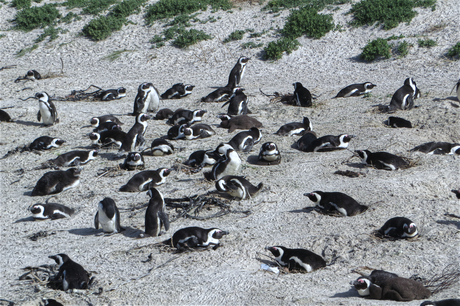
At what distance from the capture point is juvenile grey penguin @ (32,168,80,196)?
7855 mm

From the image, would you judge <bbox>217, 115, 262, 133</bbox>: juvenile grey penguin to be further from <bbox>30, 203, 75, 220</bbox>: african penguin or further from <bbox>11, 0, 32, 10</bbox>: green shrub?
<bbox>11, 0, 32, 10</bbox>: green shrub

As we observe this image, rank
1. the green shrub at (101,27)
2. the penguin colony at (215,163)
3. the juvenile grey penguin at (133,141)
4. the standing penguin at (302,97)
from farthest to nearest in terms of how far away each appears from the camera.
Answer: the green shrub at (101,27), the standing penguin at (302,97), the juvenile grey penguin at (133,141), the penguin colony at (215,163)

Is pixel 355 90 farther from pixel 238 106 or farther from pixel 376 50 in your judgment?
pixel 376 50

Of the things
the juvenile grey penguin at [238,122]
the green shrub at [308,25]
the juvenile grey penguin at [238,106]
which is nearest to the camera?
the juvenile grey penguin at [238,122]

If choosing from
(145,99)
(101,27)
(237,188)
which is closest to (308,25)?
(145,99)

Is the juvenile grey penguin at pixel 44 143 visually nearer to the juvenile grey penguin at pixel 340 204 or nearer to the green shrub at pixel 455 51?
the juvenile grey penguin at pixel 340 204

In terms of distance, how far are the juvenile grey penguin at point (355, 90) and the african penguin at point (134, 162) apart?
5340 mm

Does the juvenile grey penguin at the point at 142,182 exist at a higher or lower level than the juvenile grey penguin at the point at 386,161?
higher

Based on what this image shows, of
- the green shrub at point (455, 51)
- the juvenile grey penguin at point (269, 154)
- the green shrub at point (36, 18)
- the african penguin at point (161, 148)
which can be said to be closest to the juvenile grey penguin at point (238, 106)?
the african penguin at point (161, 148)

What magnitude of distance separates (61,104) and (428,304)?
10.8 m

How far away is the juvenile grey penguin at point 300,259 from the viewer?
5.01m

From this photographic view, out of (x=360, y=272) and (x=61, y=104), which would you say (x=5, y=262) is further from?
(x=61, y=104)

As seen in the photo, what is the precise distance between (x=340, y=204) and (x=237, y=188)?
137 cm

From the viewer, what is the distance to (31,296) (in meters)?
4.76
